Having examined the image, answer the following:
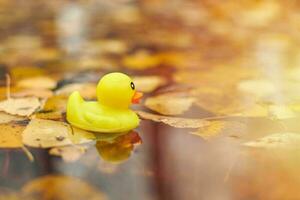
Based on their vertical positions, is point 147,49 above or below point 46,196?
above

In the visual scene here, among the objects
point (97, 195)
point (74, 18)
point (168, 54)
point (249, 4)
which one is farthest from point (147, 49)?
point (97, 195)

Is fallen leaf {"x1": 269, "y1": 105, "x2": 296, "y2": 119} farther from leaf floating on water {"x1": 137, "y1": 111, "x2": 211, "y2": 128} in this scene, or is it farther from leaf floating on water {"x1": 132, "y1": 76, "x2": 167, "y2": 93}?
leaf floating on water {"x1": 132, "y1": 76, "x2": 167, "y2": 93}

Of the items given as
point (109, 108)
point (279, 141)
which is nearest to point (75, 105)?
point (109, 108)

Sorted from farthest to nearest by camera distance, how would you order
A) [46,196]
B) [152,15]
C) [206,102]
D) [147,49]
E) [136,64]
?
1. [152,15]
2. [147,49]
3. [136,64]
4. [206,102]
5. [46,196]

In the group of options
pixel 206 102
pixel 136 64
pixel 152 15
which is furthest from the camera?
pixel 152 15

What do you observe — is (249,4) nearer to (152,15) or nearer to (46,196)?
(152,15)

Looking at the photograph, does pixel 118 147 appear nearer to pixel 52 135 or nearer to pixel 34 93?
pixel 52 135

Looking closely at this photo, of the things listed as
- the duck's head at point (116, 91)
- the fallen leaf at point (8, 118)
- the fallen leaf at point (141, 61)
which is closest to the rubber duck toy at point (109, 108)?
the duck's head at point (116, 91)
